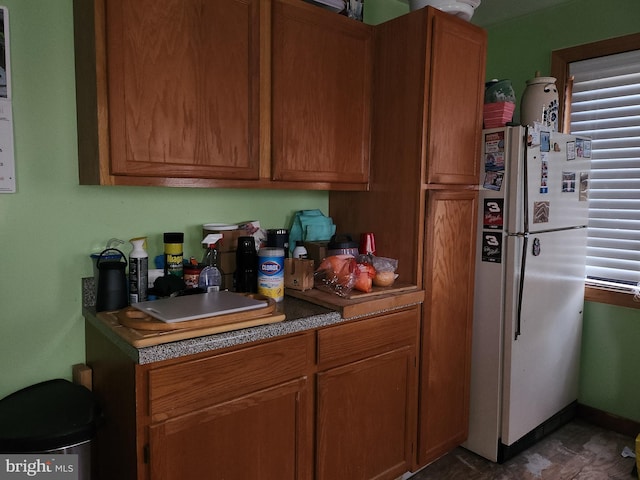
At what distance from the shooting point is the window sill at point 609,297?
262cm

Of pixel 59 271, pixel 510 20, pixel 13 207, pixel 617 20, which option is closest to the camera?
pixel 13 207

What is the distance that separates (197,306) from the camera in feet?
5.12

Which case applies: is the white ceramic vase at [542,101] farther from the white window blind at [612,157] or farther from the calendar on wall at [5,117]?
the calendar on wall at [5,117]

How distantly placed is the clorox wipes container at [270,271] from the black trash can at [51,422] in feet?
2.31

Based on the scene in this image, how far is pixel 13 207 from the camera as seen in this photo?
161 centimetres

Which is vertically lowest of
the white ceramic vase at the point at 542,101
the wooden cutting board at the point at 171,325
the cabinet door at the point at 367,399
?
the cabinet door at the point at 367,399

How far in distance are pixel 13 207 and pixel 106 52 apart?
24.8 inches

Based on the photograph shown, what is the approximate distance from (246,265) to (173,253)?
A: 0.95ft

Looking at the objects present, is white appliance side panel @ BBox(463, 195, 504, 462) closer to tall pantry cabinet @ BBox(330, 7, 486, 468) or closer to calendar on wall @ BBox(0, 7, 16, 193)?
tall pantry cabinet @ BBox(330, 7, 486, 468)

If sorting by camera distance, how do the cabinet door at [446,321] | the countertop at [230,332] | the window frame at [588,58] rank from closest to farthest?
the countertop at [230,332] → the cabinet door at [446,321] → the window frame at [588,58]

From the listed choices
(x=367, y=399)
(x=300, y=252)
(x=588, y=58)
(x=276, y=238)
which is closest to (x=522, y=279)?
(x=367, y=399)

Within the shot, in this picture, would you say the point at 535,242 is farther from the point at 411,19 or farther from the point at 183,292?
the point at 183,292

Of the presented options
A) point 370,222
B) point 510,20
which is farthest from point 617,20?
point 370,222

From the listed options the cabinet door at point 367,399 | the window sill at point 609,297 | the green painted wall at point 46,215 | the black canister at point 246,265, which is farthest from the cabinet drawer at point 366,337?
the window sill at point 609,297
